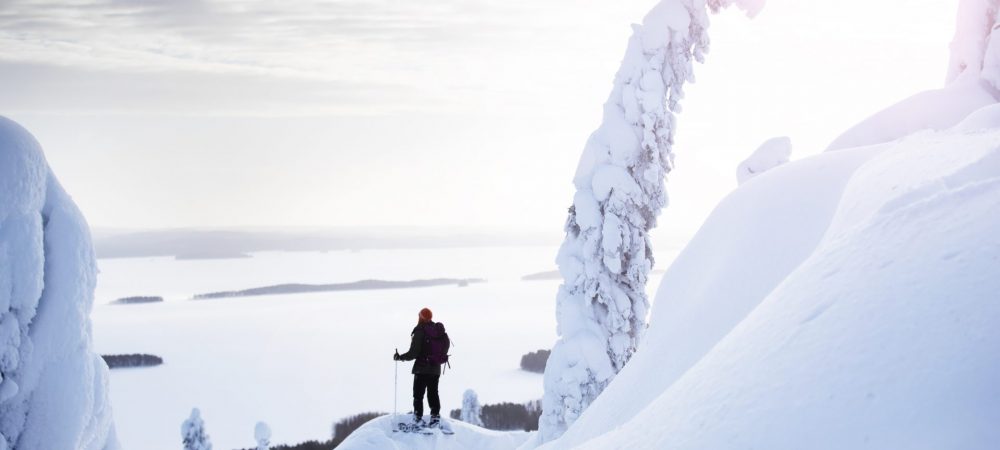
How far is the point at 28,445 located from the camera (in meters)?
9.17

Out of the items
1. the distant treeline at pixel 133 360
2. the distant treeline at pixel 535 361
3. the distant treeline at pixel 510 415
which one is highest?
the distant treeline at pixel 133 360

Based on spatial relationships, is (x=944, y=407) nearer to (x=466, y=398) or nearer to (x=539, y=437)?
(x=539, y=437)

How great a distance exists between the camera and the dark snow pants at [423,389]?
13.5 m

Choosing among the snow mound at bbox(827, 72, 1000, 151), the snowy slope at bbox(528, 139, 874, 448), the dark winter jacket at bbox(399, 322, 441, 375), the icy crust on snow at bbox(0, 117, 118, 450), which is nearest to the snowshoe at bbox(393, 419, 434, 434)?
the dark winter jacket at bbox(399, 322, 441, 375)

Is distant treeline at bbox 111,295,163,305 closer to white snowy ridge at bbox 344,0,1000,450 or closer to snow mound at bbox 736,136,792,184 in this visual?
snow mound at bbox 736,136,792,184

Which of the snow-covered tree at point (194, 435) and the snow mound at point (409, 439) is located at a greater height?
the snow-covered tree at point (194, 435)

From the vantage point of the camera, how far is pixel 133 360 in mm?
88438

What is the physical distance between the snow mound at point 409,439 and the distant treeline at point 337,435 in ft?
109

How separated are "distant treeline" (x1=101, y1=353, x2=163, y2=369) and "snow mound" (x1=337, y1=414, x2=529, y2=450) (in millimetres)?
83173

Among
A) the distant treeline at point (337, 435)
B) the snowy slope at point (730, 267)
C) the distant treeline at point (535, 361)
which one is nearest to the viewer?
the snowy slope at point (730, 267)

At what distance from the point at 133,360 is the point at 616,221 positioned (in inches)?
3405

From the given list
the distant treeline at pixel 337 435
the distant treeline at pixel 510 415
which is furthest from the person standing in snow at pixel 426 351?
the distant treeline at pixel 510 415

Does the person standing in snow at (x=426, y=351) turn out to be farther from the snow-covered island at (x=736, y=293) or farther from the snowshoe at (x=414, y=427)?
the snow-covered island at (x=736, y=293)

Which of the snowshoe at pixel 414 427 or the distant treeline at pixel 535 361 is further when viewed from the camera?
the distant treeline at pixel 535 361
